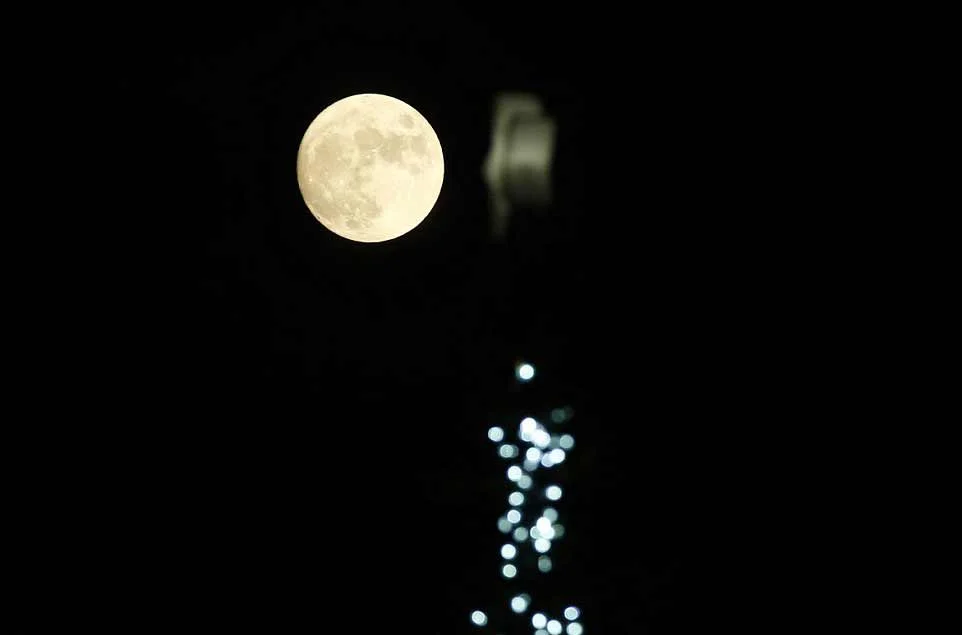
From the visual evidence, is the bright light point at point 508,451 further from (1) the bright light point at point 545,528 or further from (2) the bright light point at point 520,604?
(2) the bright light point at point 520,604

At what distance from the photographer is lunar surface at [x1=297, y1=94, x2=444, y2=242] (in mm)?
2887

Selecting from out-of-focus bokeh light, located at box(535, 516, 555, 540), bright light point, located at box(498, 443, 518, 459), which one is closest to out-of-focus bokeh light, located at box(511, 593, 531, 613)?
out-of-focus bokeh light, located at box(535, 516, 555, 540)

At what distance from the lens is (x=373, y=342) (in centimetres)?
387

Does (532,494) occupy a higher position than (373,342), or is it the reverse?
(373,342)

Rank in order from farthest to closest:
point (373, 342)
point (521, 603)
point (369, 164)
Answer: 1. point (373, 342)
2. point (521, 603)
3. point (369, 164)

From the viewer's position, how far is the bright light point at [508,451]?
3.64 m

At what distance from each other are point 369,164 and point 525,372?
1.15 metres

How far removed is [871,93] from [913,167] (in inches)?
12.0

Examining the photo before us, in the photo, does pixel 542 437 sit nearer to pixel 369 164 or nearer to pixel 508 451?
pixel 508 451

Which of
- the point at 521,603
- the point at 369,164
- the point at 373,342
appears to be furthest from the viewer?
the point at 373,342

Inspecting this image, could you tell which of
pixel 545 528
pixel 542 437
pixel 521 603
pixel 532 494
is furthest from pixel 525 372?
pixel 521 603

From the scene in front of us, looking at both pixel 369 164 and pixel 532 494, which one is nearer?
pixel 369 164

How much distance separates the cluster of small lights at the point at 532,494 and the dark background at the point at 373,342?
0.19 feet

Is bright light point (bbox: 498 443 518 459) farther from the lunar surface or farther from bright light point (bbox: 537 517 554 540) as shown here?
the lunar surface
